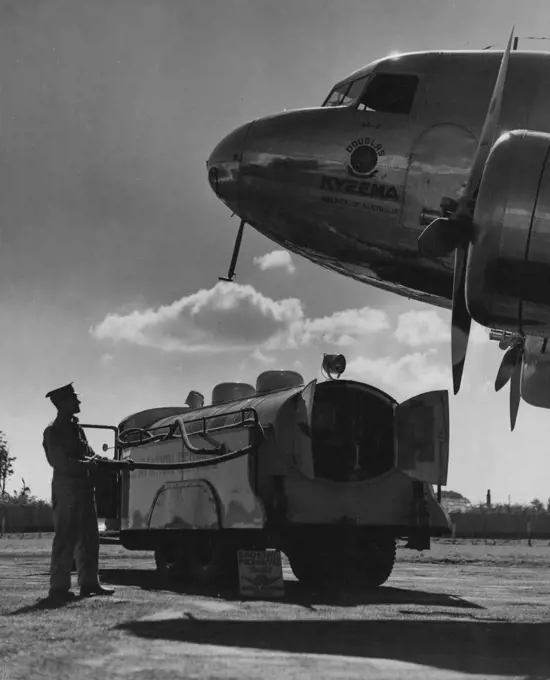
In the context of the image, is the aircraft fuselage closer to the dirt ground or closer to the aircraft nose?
the aircraft nose

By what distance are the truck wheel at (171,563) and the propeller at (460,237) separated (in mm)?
7964

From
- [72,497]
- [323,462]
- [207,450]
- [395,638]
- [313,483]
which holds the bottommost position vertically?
[395,638]

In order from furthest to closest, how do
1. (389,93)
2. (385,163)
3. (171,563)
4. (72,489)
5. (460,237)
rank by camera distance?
(171,563) < (389,93) < (72,489) < (385,163) < (460,237)

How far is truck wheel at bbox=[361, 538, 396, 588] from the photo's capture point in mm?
14609

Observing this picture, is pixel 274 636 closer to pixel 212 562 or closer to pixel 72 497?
pixel 72 497

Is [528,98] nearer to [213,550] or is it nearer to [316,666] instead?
[316,666]

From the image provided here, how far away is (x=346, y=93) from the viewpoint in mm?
12016

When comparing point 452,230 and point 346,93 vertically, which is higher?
point 346,93

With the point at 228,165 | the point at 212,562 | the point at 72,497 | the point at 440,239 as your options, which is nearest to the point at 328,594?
the point at 212,562

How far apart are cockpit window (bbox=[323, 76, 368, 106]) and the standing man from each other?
181 inches

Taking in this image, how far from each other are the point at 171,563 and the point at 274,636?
28.1 feet

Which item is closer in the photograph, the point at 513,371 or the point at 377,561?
the point at 513,371

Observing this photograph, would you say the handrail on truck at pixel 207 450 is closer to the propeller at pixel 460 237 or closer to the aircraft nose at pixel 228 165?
the aircraft nose at pixel 228 165

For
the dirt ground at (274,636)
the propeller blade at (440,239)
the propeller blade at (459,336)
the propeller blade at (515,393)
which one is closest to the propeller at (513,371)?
the propeller blade at (515,393)
